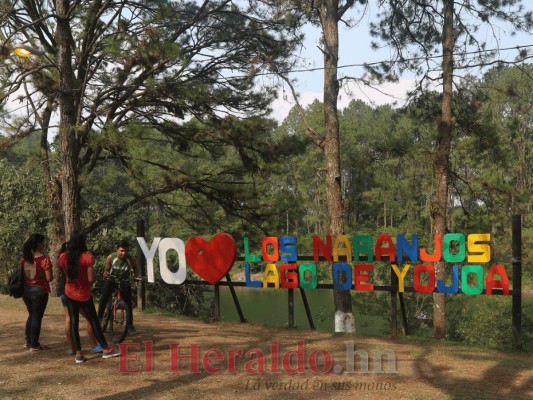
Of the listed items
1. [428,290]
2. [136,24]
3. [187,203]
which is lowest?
[428,290]

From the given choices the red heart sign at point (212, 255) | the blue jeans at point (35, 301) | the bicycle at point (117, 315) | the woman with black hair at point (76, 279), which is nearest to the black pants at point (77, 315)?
the woman with black hair at point (76, 279)

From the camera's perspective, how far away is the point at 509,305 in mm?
18094

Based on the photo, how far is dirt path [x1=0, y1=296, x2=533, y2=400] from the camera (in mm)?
5559

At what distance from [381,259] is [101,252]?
11.0 metres

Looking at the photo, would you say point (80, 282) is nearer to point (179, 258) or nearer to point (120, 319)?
point (120, 319)

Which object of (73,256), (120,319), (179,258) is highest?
(73,256)

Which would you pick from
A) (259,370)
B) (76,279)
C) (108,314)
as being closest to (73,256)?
(76,279)

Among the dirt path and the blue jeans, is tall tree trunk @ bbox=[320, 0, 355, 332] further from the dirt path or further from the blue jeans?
the blue jeans

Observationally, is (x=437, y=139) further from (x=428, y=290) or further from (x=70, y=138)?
(x=70, y=138)

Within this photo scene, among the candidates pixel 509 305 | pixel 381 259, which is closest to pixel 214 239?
Result: pixel 381 259

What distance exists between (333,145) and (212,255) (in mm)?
3674

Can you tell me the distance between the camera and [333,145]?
1221 centimetres

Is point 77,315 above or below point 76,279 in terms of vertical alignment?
below

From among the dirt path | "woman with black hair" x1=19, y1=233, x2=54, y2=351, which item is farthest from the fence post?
"woman with black hair" x1=19, y1=233, x2=54, y2=351
